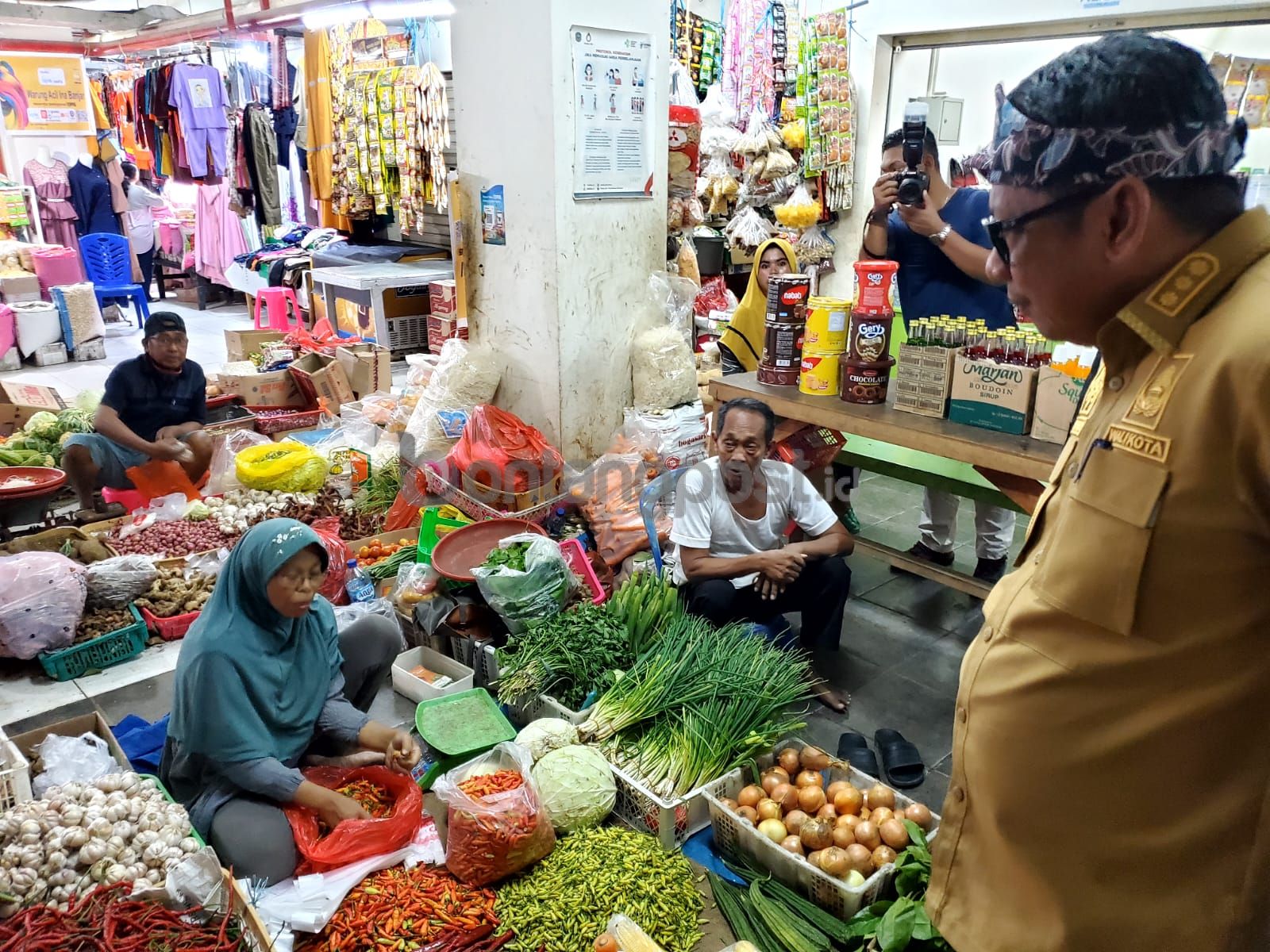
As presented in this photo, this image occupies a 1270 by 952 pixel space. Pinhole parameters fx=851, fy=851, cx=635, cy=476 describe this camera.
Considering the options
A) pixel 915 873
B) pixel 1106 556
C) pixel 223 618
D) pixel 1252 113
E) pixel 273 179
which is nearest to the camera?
pixel 1106 556

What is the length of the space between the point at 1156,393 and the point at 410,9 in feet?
22.3

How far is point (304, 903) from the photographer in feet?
6.99

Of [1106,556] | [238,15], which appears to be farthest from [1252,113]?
[238,15]

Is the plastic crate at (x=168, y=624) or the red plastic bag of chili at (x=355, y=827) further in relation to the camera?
the plastic crate at (x=168, y=624)

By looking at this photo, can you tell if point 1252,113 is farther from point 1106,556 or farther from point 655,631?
point 1106,556

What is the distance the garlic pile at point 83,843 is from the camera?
2014 millimetres

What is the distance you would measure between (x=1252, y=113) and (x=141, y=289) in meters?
10.5

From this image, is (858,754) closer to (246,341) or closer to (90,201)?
(246,341)

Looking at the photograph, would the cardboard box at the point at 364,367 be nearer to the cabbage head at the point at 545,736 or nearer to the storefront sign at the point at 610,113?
the storefront sign at the point at 610,113

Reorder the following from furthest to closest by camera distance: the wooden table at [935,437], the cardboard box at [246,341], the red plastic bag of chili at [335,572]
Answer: the cardboard box at [246,341]
the red plastic bag of chili at [335,572]
the wooden table at [935,437]

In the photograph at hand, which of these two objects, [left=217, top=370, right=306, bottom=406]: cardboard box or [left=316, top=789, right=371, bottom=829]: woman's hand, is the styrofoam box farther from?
[left=217, top=370, right=306, bottom=406]: cardboard box

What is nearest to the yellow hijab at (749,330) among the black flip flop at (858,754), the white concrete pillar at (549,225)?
the white concrete pillar at (549,225)

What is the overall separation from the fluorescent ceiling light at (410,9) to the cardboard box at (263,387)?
279 cm

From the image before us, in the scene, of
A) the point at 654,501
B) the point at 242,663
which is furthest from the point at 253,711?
the point at 654,501
